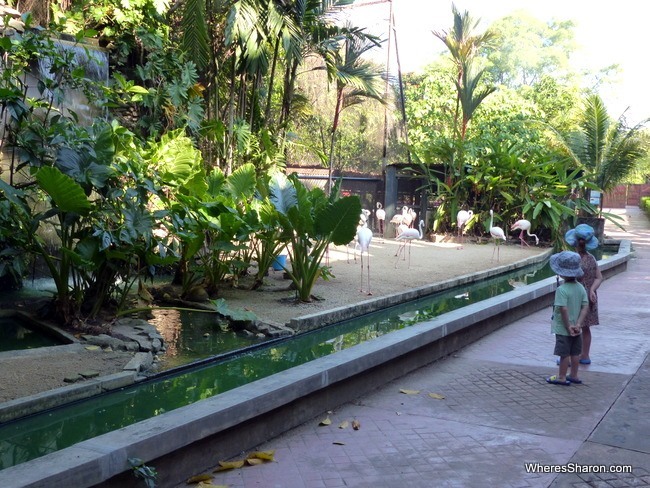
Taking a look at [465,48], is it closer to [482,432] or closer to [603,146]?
[603,146]

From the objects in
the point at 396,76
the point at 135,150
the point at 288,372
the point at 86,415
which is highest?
the point at 396,76

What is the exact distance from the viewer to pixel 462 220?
1978cm

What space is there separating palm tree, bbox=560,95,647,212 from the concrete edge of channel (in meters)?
17.4

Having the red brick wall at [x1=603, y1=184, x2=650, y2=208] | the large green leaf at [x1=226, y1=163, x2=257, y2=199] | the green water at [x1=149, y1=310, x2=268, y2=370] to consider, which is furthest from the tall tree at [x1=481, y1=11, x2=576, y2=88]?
the green water at [x1=149, y1=310, x2=268, y2=370]

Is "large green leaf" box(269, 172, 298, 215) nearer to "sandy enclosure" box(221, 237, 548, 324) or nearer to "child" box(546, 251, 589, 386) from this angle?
"sandy enclosure" box(221, 237, 548, 324)

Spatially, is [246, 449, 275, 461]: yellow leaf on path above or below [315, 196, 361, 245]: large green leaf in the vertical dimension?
below

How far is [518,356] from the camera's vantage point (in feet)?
24.1

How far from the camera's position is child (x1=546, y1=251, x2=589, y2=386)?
608 cm

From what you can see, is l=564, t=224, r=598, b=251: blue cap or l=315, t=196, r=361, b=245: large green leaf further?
l=315, t=196, r=361, b=245: large green leaf

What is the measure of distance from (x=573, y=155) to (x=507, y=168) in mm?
3266

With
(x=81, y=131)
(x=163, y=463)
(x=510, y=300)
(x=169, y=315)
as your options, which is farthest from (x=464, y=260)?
(x=163, y=463)

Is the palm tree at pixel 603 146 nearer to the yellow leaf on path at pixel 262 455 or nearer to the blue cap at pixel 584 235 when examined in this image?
the blue cap at pixel 584 235

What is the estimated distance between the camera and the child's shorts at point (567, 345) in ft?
20.0

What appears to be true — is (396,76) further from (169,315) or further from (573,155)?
(169,315)
